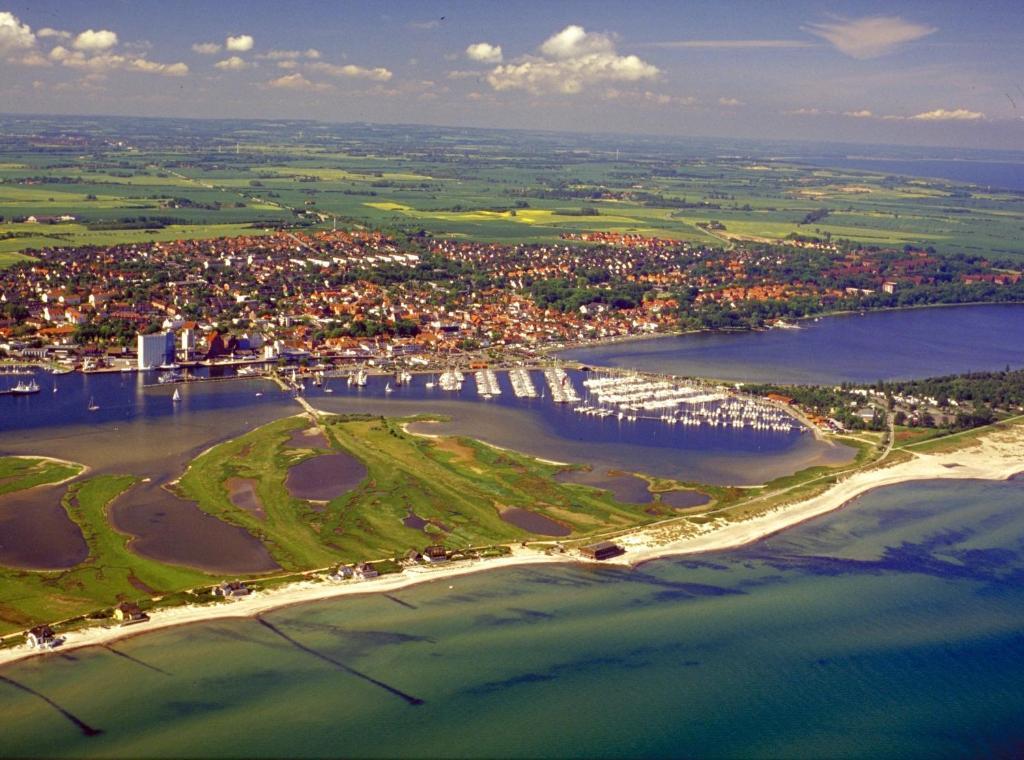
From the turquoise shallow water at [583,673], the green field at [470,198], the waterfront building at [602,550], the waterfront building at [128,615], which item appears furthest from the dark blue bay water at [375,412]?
the green field at [470,198]

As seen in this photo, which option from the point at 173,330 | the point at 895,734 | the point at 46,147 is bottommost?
the point at 895,734

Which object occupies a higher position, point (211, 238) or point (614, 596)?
point (211, 238)

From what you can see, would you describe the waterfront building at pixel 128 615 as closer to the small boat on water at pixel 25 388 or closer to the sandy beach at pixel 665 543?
the sandy beach at pixel 665 543

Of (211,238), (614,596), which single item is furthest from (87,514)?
(211,238)

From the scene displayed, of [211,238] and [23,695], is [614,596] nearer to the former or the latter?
[23,695]

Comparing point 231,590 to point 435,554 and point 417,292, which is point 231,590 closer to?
point 435,554

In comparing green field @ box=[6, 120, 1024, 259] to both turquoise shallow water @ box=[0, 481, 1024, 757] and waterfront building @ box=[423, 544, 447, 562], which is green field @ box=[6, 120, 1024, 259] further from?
turquoise shallow water @ box=[0, 481, 1024, 757]

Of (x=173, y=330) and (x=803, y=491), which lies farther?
(x=173, y=330)
